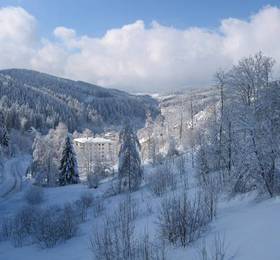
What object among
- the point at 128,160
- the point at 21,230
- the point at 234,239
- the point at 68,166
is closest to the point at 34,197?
the point at 128,160

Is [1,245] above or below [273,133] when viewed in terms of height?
below

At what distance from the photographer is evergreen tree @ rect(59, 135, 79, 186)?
194 ft

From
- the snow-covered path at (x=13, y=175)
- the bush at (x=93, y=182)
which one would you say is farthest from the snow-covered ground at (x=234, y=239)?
the snow-covered path at (x=13, y=175)

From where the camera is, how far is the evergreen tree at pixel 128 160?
4594 centimetres

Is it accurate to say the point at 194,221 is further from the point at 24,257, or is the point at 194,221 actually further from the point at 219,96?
the point at 219,96

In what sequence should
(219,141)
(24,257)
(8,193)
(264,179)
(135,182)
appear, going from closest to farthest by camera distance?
(24,257)
(264,179)
(219,141)
(135,182)
(8,193)

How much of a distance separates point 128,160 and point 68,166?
17143 mm

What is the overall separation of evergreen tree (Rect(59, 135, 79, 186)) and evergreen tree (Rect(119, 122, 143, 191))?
14.9 metres

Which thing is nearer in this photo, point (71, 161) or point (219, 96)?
point (219, 96)

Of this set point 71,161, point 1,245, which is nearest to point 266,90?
point 1,245

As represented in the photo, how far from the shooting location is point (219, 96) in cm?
3853

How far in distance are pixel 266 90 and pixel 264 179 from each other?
5.59 m

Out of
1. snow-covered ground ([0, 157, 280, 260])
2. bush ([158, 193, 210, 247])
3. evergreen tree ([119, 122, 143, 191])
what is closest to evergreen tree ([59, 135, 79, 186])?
evergreen tree ([119, 122, 143, 191])

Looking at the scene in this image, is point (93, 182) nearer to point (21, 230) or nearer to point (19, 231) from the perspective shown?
point (21, 230)
